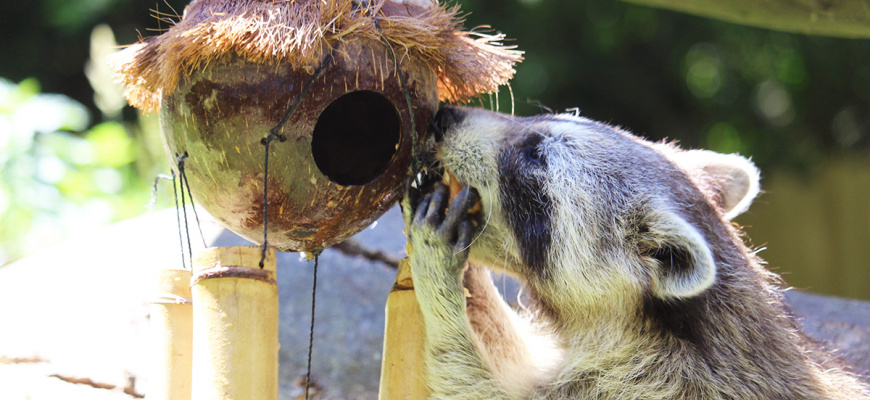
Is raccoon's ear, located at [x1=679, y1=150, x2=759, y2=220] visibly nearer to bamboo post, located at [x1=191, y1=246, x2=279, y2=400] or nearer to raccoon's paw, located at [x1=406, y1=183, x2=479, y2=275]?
raccoon's paw, located at [x1=406, y1=183, x2=479, y2=275]

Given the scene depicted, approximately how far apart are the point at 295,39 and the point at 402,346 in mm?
1069

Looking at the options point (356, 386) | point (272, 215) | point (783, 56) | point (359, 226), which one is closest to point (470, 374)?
point (359, 226)

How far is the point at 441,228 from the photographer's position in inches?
95.2

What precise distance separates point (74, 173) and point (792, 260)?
9.27 m

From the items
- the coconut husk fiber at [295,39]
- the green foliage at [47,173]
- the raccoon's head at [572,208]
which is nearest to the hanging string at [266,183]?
the coconut husk fiber at [295,39]

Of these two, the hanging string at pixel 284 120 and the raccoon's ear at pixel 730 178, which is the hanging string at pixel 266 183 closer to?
the hanging string at pixel 284 120

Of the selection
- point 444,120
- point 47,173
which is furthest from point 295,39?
point 47,173

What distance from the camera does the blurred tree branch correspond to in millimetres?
4195

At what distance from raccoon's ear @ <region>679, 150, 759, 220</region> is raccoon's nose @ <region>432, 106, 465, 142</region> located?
1.22 metres

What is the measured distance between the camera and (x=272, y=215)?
2238 millimetres

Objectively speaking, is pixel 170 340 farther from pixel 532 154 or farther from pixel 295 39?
pixel 532 154

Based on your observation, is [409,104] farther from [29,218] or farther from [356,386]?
[29,218]

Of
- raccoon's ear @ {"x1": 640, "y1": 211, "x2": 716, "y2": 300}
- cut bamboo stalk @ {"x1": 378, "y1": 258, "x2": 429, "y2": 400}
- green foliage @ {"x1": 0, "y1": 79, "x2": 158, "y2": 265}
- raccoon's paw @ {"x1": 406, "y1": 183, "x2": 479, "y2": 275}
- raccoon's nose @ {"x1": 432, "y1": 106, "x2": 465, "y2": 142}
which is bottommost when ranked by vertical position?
cut bamboo stalk @ {"x1": 378, "y1": 258, "x2": 429, "y2": 400}

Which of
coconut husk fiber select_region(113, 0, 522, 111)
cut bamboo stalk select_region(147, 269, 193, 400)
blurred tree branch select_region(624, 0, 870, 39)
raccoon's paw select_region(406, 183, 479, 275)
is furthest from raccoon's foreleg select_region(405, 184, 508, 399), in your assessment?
blurred tree branch select_region(624, 0, 870, 39)
